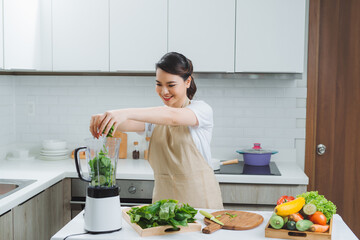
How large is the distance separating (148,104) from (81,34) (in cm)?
80

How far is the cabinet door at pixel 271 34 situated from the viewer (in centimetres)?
313

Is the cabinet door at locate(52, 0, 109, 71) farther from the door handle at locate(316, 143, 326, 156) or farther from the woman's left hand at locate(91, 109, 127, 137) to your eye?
the door handle at locate(316, 143, 326, 156)

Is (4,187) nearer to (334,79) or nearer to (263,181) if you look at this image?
(263,181)

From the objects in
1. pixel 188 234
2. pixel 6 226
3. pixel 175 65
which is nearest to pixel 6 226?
pixel 6 226

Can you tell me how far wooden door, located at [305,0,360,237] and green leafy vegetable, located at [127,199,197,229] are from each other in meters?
2.06

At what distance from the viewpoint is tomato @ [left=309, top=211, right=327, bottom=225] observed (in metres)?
1.74

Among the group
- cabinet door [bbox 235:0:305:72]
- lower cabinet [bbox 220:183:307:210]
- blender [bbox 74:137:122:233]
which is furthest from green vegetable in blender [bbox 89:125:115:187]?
cabinet door [bbox 235:0:305:72]

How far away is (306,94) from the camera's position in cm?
356

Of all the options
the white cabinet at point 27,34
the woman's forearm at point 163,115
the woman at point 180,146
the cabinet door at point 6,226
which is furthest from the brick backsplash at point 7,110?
Result: the woman's forearm at point 163,115

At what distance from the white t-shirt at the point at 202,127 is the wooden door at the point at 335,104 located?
4.74ft

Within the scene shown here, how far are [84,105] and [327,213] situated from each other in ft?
7.98

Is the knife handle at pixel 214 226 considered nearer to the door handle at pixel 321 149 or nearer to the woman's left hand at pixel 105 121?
the woman's left hand at pixel 105 121

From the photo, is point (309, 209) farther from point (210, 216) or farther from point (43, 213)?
point (43, 213)

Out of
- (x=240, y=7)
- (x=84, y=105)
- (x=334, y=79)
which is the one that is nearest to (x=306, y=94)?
(x=334, y=79)
